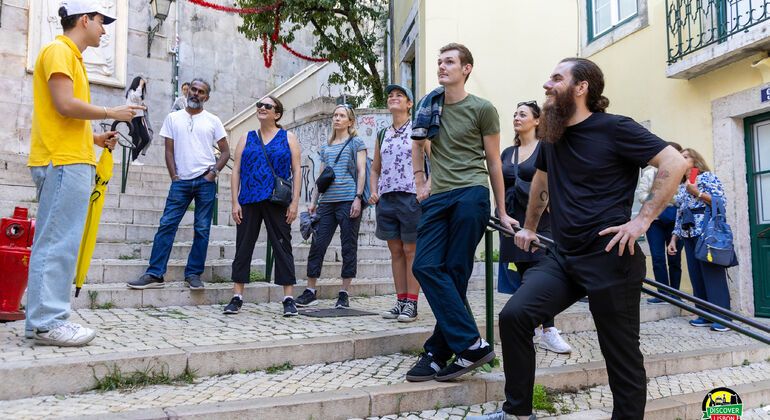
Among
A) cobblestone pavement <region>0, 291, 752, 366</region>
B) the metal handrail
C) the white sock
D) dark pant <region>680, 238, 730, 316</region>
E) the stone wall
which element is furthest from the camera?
the stone wall

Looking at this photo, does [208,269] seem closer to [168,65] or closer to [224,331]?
[224,331]

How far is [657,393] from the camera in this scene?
13.4 feet

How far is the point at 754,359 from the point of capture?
5117mm

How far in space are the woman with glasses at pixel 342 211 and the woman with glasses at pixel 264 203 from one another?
0.45 metres

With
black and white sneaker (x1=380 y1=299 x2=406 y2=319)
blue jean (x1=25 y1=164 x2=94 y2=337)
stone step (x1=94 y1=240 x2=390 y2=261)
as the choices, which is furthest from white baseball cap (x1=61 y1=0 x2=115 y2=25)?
black and white sneaker (x1=380 y1=299 x2=406 y2=319)

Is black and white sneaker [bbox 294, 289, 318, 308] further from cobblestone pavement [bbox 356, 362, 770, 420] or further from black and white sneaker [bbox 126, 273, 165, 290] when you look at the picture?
Result: cobblestone pavement [bbox 356, 362, 770, 420]

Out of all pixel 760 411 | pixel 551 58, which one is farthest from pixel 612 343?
pixel 551 58

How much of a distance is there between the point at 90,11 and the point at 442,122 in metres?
2.40

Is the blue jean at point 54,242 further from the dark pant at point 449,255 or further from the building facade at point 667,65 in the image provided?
the building facade at point 667,65

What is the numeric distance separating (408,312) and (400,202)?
0.90 meters

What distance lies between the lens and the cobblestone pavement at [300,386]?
10.2 ft

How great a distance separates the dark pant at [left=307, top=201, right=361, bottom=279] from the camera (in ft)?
18.4

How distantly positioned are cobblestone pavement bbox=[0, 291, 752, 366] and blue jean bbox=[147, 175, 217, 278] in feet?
1.35

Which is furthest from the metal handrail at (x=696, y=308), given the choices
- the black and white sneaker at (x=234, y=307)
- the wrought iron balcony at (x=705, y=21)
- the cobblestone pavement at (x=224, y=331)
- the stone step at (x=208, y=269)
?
the wrought iron balcony at (x=705, y=21)
